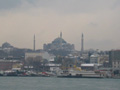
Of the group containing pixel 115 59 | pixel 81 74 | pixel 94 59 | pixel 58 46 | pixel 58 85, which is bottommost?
pixel 58 85

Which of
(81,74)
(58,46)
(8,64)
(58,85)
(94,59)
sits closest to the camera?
(58,85)

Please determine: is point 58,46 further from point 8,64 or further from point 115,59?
point 115,59

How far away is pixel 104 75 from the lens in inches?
2719

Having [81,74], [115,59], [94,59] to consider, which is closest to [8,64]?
[94,59]

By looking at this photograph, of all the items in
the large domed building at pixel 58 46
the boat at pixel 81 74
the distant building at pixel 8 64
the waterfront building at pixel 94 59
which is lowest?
the boat at pixel 81 74

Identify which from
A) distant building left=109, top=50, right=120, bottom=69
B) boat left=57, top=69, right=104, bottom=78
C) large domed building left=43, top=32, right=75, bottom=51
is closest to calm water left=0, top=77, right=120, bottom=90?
boat left=57, top=69, right=104, bottom=78

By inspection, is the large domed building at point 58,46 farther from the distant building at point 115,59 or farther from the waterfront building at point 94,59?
the distant building at point 115,59

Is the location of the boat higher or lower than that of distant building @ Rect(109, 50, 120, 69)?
lower

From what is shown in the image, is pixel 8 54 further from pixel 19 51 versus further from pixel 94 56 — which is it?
pixel 94 56

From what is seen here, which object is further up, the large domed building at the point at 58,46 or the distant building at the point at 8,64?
the large domed building at the point at 58,46

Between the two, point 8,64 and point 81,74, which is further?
point 8,64

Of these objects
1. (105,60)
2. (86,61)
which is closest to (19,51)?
(86,61)

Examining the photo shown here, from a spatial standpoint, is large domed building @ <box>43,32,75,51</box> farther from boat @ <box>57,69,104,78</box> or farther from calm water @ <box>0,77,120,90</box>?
calm water @ <box>0,77,120,90</box>

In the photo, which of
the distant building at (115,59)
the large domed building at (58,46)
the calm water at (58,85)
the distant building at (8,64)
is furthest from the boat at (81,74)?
the large domed building at (58,46)
